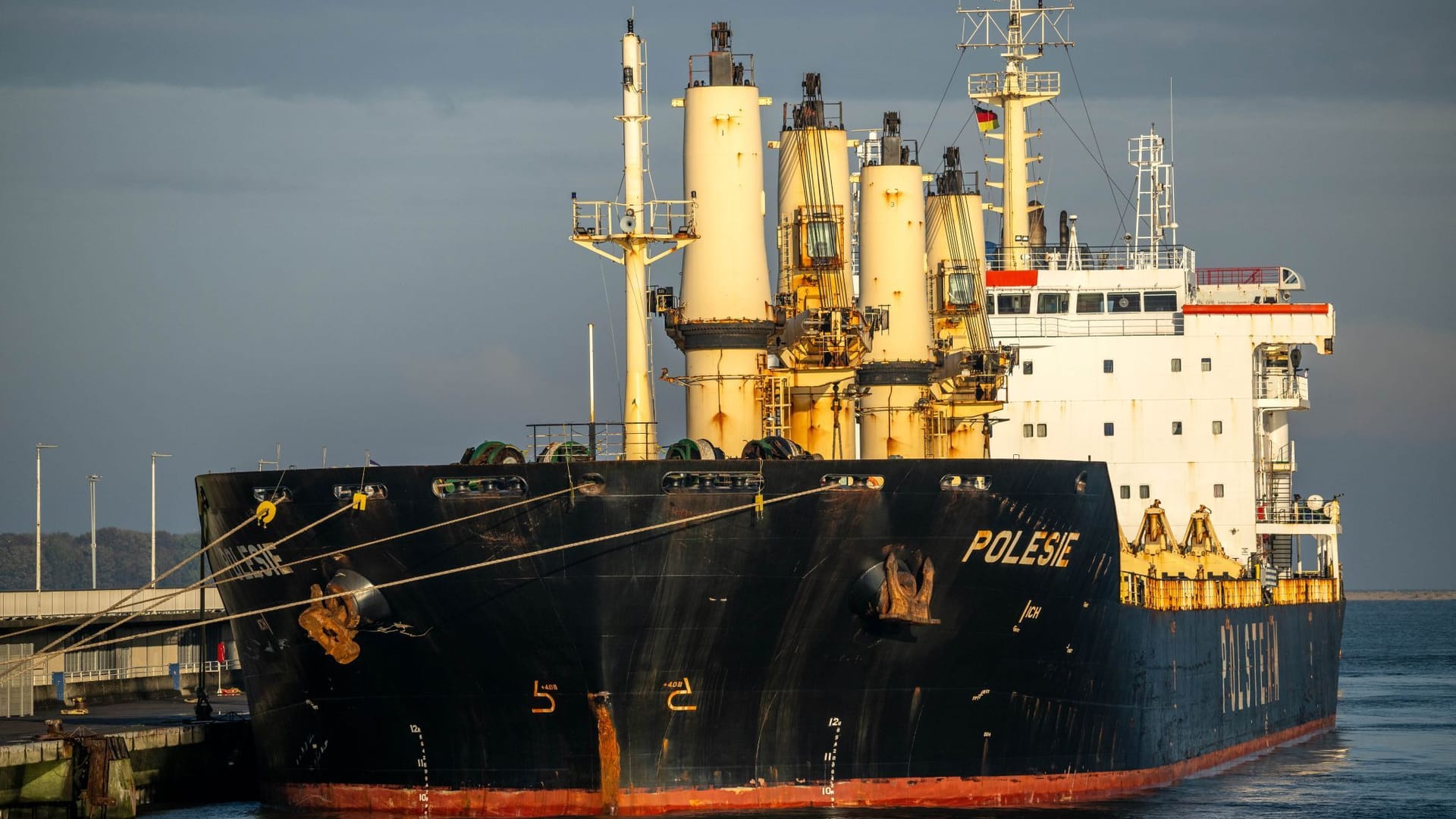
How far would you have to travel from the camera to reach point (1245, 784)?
34.9 metres

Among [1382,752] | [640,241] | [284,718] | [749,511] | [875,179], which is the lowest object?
[1382,752]

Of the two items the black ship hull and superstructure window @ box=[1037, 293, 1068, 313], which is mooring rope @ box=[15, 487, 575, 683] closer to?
the black ship hull

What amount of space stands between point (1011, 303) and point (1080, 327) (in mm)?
1878

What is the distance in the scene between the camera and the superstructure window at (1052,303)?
44.9 m

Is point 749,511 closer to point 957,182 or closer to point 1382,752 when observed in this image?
point 957,182

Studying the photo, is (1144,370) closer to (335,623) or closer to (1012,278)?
(1012,278)

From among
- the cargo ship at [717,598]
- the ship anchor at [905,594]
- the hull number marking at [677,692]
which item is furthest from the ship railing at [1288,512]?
the hull number marking at [677,692]

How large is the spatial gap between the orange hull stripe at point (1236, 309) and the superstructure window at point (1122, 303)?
3.86 feet

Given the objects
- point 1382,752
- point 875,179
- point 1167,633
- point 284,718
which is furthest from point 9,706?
point 1382,752

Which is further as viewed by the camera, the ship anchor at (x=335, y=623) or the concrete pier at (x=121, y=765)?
the concrete pier at (x=121, y=765)

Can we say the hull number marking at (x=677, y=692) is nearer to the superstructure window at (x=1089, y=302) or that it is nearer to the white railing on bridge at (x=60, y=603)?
the white railing on bridge at (x=60, y=603)

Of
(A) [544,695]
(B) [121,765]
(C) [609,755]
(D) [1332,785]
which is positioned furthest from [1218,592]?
(B) [121,765]

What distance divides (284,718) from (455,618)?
3.91 metres

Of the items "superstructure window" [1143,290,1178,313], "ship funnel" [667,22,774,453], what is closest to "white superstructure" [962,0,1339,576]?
"superstructure window" [1143,290,1178,313]
